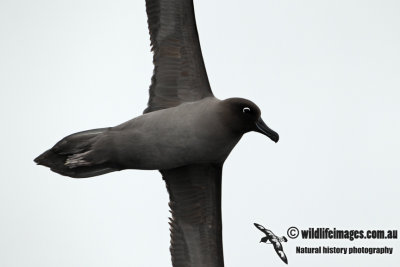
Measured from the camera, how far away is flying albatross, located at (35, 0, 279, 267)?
411 inches

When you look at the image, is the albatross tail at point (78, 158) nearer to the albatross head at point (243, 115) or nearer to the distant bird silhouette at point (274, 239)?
the albatross head at point (243, 115)

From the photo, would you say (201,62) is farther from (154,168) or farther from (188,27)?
(154,168)

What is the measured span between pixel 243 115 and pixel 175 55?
1386mm

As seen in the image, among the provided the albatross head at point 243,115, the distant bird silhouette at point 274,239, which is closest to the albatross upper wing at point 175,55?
the albatross head at point 243,115

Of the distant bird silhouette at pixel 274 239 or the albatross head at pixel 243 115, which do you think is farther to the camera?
A: the distant bird silhouette at pixel 274 239

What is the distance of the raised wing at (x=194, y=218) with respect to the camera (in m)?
11.6

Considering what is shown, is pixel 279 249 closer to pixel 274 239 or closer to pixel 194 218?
pixel 274 239

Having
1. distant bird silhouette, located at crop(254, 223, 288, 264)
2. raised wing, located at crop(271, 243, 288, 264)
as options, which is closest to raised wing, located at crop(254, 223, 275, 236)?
distant bird silhouette, located at crop(254, 223, 288, 264)

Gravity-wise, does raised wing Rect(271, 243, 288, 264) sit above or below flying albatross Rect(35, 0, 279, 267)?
below

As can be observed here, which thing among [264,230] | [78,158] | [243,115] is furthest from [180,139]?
[264,230]

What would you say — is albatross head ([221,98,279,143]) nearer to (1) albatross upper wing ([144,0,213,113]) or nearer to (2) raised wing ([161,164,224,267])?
(1) albatross upper wing ([144,0,213,113])

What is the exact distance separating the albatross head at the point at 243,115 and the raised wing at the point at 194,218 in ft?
4.56

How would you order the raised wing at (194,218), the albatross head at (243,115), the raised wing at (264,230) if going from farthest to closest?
1. the raised wing at (264,230)
2. the raised wing at (194,218)
3. the albatross head at (243,115)

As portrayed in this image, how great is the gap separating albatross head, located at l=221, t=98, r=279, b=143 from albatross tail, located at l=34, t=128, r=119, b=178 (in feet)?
6.05
